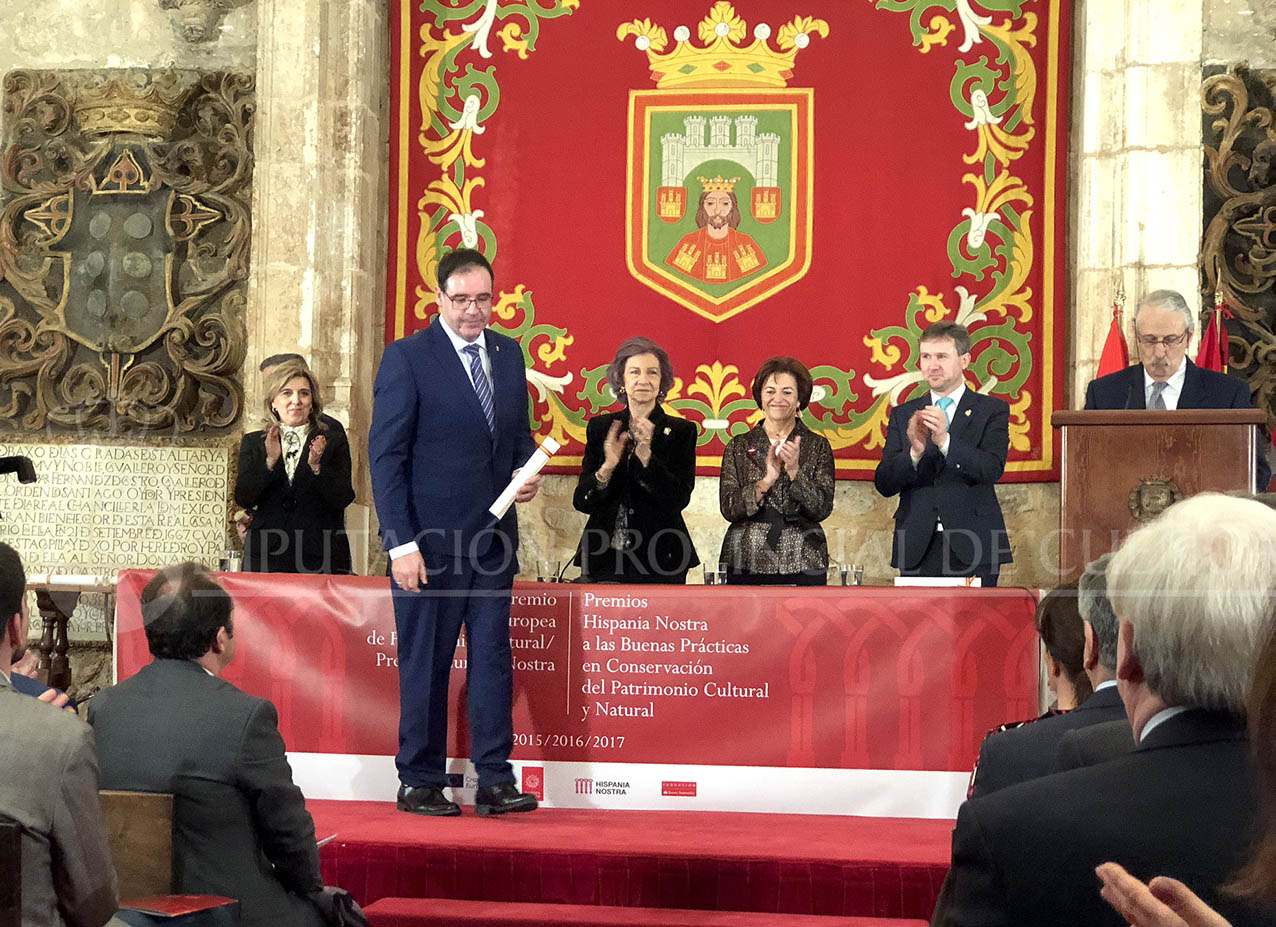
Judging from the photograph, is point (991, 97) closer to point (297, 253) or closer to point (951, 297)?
point (951, 297)

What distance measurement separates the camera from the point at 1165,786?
1.41m

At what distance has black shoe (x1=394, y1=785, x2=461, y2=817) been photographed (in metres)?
4.03

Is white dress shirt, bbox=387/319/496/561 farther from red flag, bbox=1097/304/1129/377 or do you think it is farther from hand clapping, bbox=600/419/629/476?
red flag, bbox=1097/304/1129/377

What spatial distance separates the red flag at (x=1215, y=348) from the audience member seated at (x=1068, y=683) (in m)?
3.72

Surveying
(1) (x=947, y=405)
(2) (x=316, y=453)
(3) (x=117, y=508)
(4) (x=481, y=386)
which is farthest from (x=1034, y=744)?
(3) (x=117, y=508)

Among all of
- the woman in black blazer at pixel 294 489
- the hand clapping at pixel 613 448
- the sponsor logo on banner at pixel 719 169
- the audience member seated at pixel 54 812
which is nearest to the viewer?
the audience member seated at pixel 54 812

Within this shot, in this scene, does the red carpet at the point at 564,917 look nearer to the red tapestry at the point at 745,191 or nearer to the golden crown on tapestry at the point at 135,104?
the red tapestry at the point at 745,191

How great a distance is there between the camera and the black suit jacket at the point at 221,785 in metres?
2.66

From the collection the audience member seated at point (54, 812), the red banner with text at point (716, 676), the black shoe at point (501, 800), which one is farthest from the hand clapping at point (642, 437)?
the audience member seated at point (54, 812)

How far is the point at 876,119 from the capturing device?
676 centimetres

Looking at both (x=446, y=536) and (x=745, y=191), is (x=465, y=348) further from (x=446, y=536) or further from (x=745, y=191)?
(x=745, y=191)

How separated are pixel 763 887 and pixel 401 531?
137cm

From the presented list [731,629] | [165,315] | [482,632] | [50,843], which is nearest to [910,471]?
[731,629]

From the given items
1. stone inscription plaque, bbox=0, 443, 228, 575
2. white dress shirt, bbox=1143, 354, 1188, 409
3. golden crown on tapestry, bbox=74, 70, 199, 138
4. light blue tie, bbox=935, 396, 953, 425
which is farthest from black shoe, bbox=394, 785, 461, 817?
golden crown on tapestry, bbox=74, 70, 199, 138
